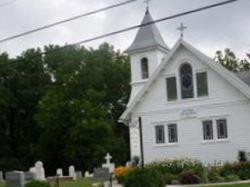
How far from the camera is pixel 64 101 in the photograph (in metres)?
63.1

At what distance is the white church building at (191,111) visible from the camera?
38.7m

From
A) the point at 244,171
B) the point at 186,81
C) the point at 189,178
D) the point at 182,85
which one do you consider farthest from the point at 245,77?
the point at 189,178

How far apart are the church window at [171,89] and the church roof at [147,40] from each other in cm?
572

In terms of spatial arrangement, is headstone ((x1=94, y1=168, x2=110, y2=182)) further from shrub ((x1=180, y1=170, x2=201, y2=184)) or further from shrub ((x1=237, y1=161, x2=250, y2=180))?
shrub ((x1=237, y1=161, x2=250, y2=180))

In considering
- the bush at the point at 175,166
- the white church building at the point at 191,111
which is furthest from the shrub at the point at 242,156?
the bush at the point at 175,166

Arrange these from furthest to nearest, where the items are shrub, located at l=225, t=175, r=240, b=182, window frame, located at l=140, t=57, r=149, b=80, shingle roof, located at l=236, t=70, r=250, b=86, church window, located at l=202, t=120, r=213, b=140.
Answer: window frame, located at l=140, t=57, r=149, b=80 < shingle roof, located at l=236, t=70, r=250, b=86 < church window, located at l=202, t=120, r=213, b=140 < shrub, located at l=225, t=175, r=240, b=182

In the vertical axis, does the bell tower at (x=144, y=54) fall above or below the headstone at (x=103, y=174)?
above

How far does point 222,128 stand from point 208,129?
968mm

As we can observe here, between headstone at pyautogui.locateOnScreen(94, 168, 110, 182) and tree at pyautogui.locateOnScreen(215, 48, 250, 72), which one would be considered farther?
tree at pyautogui.locateOnScreen(215, 48, 250, 72)

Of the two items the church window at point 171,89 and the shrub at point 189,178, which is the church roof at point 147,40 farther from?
the shrub at point 189,178

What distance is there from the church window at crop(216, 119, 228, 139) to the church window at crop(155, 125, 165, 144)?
12.5 feet

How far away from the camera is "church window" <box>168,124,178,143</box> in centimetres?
4081

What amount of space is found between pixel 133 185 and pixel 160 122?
1867 centimetres

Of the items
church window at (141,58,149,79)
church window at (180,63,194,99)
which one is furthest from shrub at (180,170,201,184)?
church window at (141,58,149,79)
